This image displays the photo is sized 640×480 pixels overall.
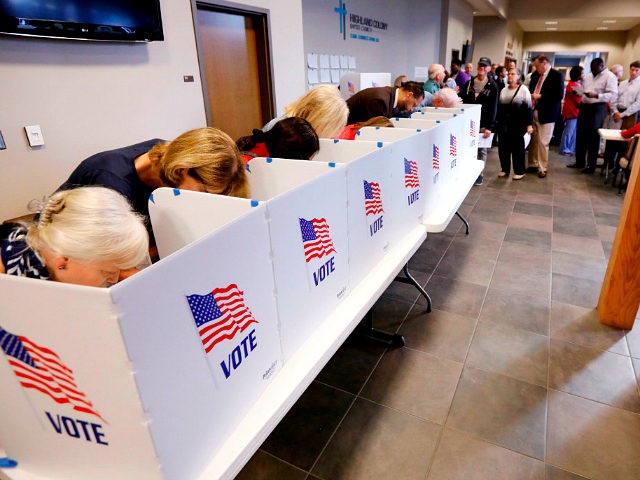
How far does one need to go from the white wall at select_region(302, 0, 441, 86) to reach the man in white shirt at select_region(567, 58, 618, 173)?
3494 mm

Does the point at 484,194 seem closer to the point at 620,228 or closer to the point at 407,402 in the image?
the point at 620,228

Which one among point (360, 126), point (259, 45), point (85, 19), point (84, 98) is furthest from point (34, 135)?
point (259, 45)

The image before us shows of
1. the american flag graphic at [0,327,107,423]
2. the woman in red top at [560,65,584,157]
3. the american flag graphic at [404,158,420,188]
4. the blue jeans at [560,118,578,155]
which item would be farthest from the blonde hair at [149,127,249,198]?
the blue jeans at [560,118,578,155]

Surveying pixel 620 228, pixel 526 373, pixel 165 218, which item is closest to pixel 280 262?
pixel 165 218

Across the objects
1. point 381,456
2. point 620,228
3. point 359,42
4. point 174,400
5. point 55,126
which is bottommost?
point 381,456

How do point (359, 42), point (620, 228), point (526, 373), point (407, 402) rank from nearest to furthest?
1. point (407, 402)
2. point (526, 373)
3. point (620, 228)
4. point (359, 42)

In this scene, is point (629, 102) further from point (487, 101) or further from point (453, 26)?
point (453, 26)

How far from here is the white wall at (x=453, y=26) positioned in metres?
9.53

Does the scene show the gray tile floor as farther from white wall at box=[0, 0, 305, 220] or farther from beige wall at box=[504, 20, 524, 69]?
beige wall at box=[504, 20, 524, 69]

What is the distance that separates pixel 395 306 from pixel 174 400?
1988 mm

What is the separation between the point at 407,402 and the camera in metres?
1.87

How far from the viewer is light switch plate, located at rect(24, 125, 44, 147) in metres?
2.32

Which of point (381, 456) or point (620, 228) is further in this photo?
point (620, 228)

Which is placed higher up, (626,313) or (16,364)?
(16,364)
